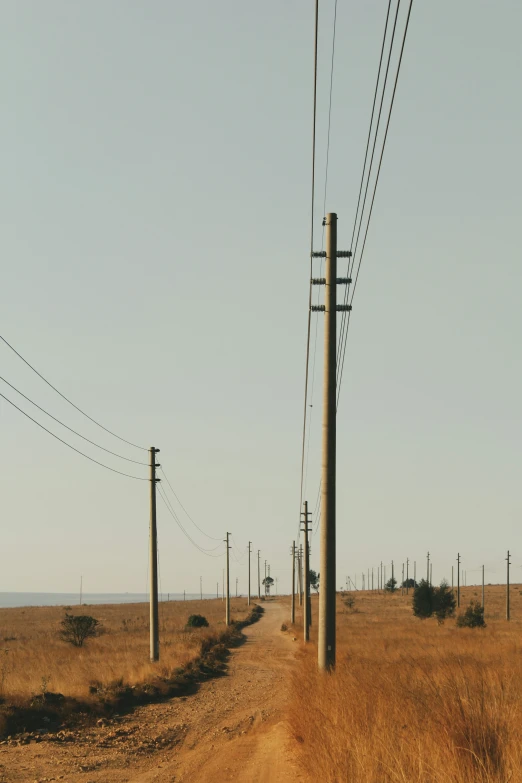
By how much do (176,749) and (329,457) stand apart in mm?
6103

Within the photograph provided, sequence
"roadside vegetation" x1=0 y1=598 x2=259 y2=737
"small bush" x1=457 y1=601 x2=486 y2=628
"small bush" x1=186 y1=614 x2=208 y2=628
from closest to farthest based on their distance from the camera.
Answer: "roadside vegetation" x1=0 y1=598 x2=259 y2=737, "small bush" x1=186 y1=614 x2=208 y2=628, "small bush" x1=457 y1=601 x2=486 y2=628

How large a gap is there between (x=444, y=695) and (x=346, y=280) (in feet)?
27.1

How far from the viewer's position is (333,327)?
14.7 m

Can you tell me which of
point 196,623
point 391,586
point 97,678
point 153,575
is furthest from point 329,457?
point 391,586

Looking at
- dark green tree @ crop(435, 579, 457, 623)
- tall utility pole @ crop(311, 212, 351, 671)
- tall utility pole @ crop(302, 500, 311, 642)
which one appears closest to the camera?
tall utility pole @ crop(311, 212, 351, 671)

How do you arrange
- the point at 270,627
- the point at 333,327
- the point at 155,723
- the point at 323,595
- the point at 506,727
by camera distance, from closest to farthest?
1. the point at 506,727
2. the point at 323,595
3. the point at 333,327
4. the point at 155,723
5. the point at 270,627

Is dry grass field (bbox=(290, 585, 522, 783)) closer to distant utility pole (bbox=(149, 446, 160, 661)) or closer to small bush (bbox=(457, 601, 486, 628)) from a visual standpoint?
distant utility pole (bbox=(149, 446, 160, 661))

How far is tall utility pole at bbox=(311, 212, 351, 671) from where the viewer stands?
44.7 ft

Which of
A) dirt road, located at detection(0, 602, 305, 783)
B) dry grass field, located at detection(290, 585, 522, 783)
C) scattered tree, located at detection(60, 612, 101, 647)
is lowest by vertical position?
scattered tree, located at detection(60, 612, 101, 647)

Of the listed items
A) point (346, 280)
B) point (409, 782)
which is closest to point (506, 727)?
point (409, 782)

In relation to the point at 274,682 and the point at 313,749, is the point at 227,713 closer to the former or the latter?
the point at 274,682

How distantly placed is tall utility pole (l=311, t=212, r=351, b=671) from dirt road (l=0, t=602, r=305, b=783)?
192 centimetres

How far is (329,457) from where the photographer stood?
46.3 ft

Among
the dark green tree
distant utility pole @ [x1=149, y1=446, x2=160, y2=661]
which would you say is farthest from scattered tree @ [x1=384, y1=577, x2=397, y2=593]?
distant utility pole @ [x1=149, y1=446, x2=160, y2=661]
